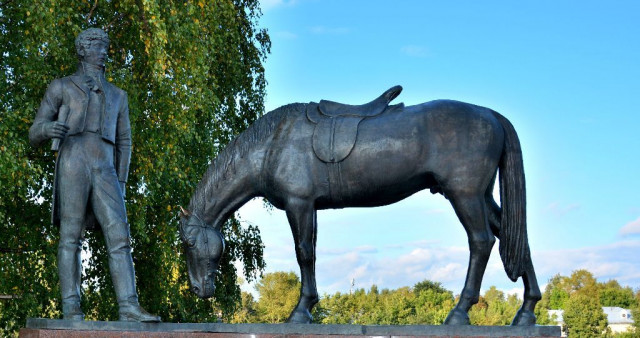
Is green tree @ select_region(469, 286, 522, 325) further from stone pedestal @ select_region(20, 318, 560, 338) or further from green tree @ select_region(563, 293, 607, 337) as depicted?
stone pedestal @ select_region(20, 318, 560, 338)

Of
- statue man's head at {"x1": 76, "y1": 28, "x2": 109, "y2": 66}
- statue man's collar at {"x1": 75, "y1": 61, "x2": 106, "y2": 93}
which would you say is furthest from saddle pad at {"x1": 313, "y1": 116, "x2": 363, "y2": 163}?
statue man's head at {"x1": 76, "y1": 28, "x2": 109, "y2": 66}

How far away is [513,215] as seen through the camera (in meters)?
8.07

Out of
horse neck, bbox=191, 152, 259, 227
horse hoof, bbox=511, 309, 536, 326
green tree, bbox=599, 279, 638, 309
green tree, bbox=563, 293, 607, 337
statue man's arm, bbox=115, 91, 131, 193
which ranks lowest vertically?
horse hoof, bbox=511, 309, 536, 326

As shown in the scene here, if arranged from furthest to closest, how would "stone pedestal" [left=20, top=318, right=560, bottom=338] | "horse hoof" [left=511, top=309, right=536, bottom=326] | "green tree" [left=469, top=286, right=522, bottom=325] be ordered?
"green tree" [left=469, top=286, right=522, bottom=325], "horse hoof" [left=511, top=309, right=536, bottom=326], "stone pedestal" [left=20, top=318, right=560, bottom=338]

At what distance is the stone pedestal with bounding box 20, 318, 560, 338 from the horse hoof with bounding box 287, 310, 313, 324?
0.44m

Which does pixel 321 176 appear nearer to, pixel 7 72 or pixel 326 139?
pixel 326 139

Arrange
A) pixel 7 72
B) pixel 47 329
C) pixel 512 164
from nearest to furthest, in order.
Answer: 1. pixel 47 329
2. pixel 512 164
3. pixel 7 72

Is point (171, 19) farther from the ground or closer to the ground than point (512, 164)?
farther from the ground

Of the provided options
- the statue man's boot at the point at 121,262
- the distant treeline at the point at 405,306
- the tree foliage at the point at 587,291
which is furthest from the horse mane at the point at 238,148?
the tree foliage at the point at 587,291

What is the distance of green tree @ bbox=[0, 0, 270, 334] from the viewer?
14719 mm

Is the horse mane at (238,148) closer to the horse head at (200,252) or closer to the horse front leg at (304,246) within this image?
the horse head at (200,252)

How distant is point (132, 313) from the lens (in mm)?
7996

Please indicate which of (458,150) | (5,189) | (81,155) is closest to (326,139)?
(458,150)

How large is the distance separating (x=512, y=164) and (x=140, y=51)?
33.2 feet
